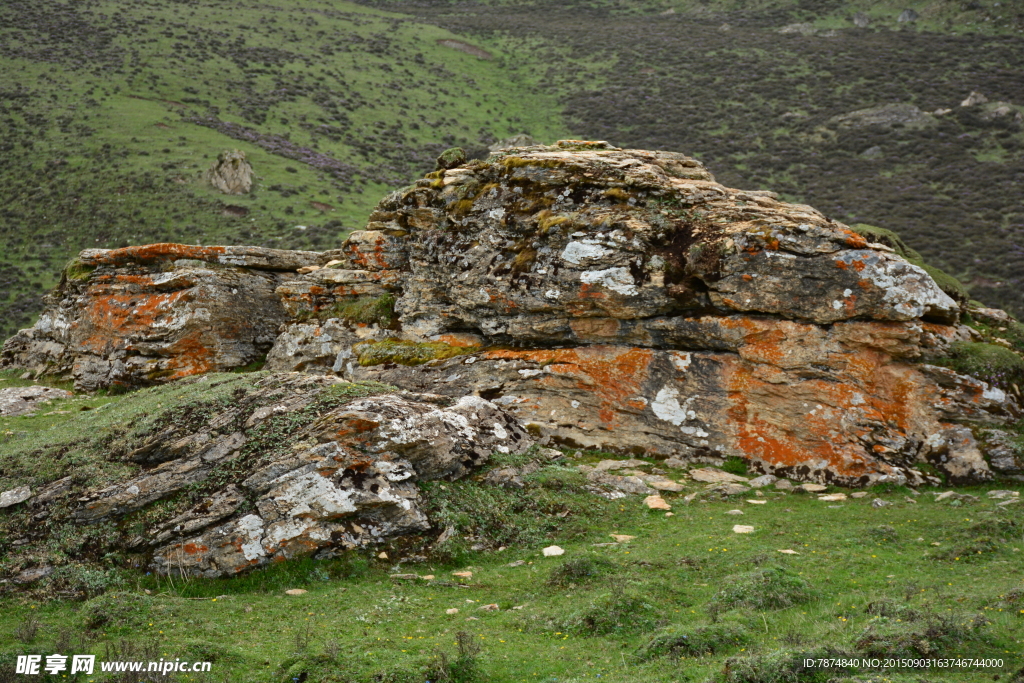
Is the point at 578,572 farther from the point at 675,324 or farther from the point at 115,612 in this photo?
→ the point at 675,324

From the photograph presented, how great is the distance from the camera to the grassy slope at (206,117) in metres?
53.2

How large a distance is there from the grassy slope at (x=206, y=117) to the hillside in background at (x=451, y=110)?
1.00 feet

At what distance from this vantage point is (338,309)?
22.7 m

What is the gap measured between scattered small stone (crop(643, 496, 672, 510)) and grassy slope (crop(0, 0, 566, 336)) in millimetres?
40846

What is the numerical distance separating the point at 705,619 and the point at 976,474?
370 inches

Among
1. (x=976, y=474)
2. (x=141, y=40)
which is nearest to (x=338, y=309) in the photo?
(x=976, y=474)

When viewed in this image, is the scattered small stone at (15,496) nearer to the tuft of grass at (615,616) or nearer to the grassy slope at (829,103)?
the tuft of grass at (615,616)

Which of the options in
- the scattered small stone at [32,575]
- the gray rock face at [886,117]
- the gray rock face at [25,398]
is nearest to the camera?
the scattered small stone at [32,575]

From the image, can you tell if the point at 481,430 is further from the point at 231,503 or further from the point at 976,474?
the point at 976,474

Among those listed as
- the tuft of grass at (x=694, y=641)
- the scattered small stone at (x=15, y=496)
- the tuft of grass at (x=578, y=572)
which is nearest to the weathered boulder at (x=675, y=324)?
the tuft of grass at (x=578, y=572)

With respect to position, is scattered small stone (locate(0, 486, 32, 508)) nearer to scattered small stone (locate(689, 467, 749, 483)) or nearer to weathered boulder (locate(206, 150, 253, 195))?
scattered small stone (locate(689, 467, 749, 483))

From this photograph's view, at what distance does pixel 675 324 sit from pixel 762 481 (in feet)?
15.0

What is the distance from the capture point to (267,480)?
1247 centimetres

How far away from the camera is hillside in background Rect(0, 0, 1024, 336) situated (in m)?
53.8
